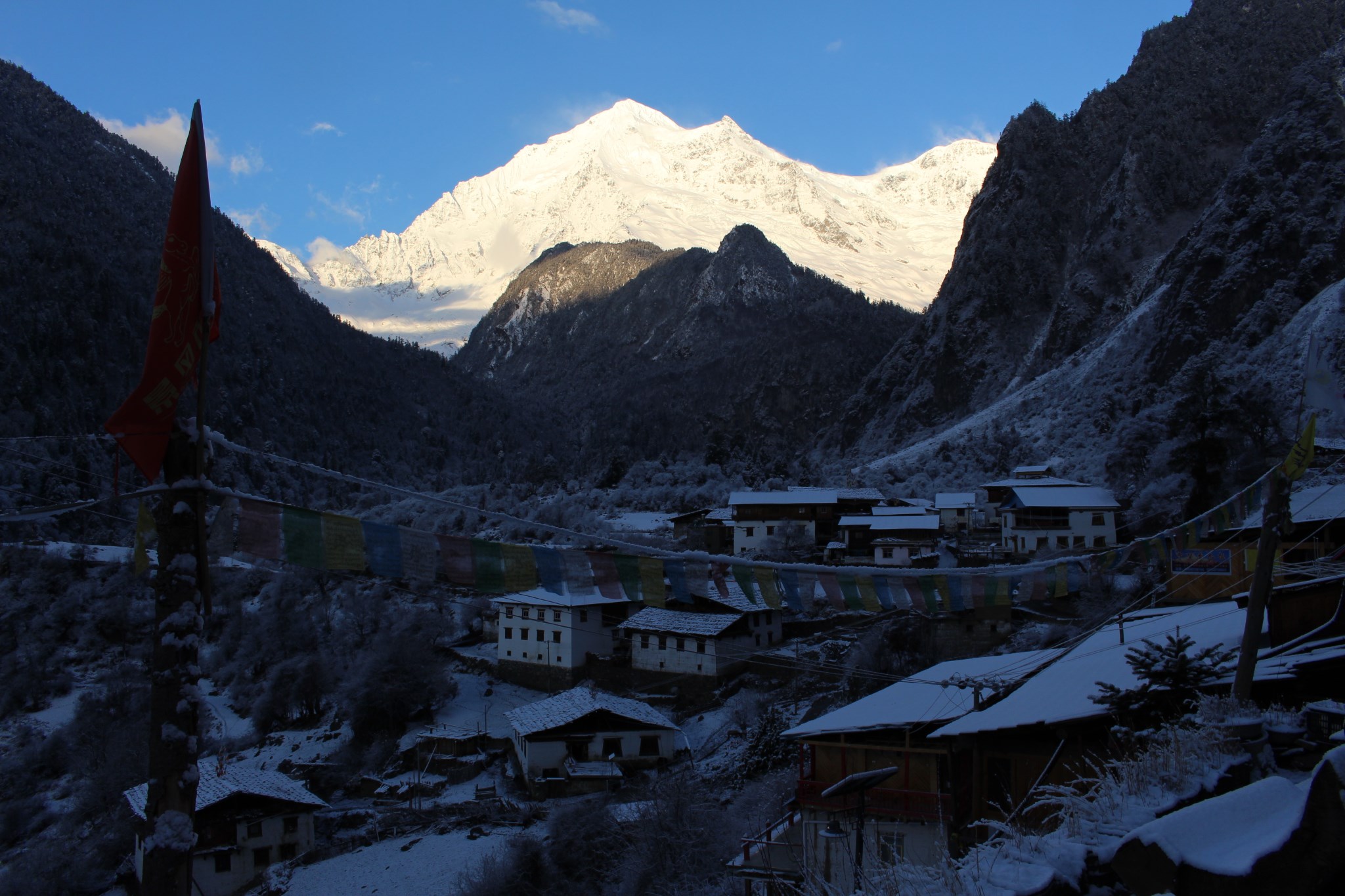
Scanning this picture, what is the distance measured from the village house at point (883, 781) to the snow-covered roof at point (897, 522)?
88.2 ft

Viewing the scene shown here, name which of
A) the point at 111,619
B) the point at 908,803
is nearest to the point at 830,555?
the point at 908,803

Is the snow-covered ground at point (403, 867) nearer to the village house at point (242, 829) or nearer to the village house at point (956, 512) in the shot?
the village house at point (242, 829)

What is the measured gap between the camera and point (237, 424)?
324ft

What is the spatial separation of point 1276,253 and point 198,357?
75.7 meters

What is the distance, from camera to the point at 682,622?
110ft

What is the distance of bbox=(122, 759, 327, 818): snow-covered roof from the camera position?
78.1 ft

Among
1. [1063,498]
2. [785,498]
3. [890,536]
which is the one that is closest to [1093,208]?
[785,498]

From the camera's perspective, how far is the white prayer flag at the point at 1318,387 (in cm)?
918

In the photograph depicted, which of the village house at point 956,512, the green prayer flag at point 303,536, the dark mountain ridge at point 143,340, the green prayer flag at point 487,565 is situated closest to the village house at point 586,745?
the green prayer flag at point 487,565

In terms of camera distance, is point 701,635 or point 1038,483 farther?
point 1038,483

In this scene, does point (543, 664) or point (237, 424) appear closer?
point (543, 664)

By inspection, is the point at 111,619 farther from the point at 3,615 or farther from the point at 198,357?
the point at 198,357

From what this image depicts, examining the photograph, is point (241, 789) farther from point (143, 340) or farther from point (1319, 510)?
point (143, 340)

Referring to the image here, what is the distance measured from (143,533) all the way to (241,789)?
66.5ft
